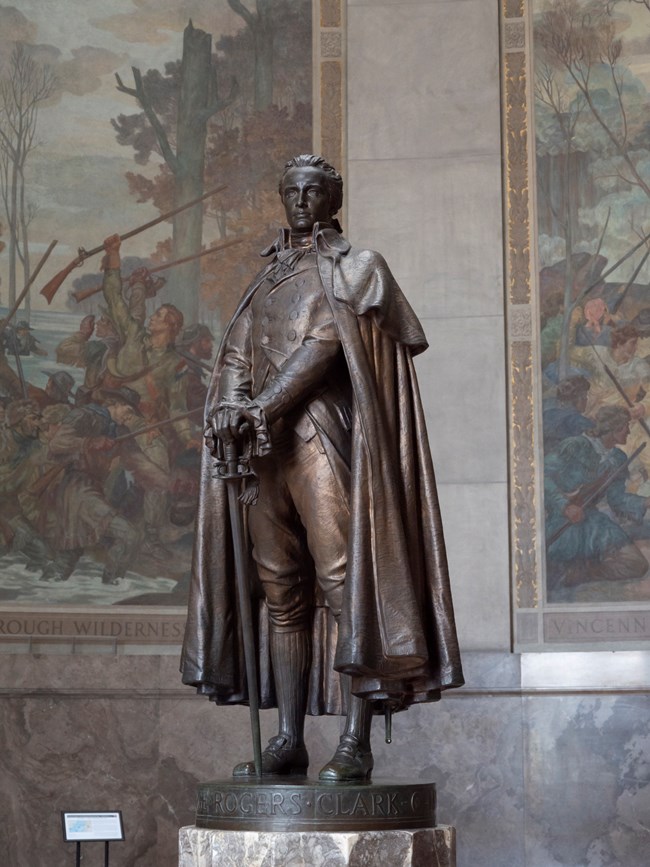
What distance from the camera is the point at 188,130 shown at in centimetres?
897

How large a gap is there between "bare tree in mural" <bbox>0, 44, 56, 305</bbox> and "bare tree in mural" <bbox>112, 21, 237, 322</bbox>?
50 centimetres

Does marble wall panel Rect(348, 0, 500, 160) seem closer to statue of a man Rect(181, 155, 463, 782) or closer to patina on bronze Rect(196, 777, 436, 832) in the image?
statue of a man Rect(181, 155, 463, 782)

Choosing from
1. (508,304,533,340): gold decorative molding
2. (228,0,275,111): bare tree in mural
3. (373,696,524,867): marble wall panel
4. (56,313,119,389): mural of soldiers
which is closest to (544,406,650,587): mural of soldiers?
(508,304,533,340): gold decorative molding

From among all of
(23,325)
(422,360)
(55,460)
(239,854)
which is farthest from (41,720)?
(239,854)

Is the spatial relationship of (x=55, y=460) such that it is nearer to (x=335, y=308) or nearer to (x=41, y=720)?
(x=41, y=720)

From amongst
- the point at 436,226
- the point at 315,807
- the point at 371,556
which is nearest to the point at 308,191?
the point at 371,556

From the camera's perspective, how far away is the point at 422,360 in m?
8.38

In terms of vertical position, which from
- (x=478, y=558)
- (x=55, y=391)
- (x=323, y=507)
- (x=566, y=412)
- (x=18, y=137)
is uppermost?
(x=18, y=137)

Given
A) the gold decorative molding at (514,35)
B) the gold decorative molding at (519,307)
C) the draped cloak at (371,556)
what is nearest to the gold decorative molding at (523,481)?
the gold decorative molding at (519,307)

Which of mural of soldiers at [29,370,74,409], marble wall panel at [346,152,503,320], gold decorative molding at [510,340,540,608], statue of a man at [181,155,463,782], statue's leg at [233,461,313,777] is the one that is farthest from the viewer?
mural of soldiers at [29,370,74,409]

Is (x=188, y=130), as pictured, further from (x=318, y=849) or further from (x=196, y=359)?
(x=318, y=849)

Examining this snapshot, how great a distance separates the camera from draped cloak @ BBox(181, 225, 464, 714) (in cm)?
487

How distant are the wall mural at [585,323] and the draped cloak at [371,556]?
3157mm

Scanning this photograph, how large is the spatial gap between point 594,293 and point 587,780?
280cm
